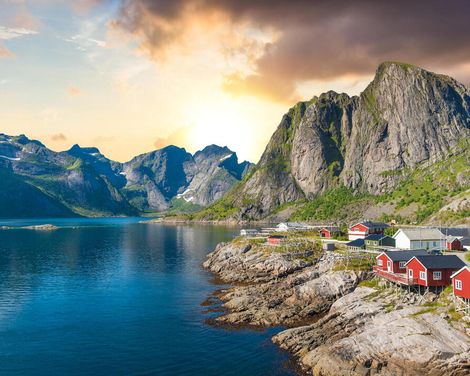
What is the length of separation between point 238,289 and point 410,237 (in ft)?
146

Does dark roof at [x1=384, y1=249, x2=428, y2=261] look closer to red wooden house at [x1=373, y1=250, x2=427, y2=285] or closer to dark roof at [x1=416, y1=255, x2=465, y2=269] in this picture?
red wooden house at [x1=373, y1=250, x2=427, y2=285]

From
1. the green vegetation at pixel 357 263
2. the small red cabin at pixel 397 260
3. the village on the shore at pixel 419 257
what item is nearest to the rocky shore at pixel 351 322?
the green vegetation at pixel 357 263

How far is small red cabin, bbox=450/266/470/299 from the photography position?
60.4 m

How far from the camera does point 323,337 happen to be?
6288 cm

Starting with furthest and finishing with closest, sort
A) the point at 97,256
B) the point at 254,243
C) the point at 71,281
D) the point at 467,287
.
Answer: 1. the point at 97,256
2. the point at 254,243
3. the point at 71,281
4. the point at 467,287

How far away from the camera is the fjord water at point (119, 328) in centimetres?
5869

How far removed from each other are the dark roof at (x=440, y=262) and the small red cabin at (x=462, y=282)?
186 inches

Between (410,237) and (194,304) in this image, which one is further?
(410,237)

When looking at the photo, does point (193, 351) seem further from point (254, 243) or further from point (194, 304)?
point (254, 243)

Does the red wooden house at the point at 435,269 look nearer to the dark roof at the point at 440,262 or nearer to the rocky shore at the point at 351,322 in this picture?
the dark roof at the point at 440,262

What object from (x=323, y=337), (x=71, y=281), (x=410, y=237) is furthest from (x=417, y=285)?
(x=71, y=281)

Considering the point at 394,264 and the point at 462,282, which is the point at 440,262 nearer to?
the point at 462,282

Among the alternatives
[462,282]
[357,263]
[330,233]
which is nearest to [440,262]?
[462,282]

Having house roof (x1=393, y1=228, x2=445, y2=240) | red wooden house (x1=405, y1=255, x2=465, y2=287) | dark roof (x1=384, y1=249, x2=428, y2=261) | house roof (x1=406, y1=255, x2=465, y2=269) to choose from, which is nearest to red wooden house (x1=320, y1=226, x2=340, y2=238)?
house roof (x1=393, y1=228, x2=445, y2=240)
